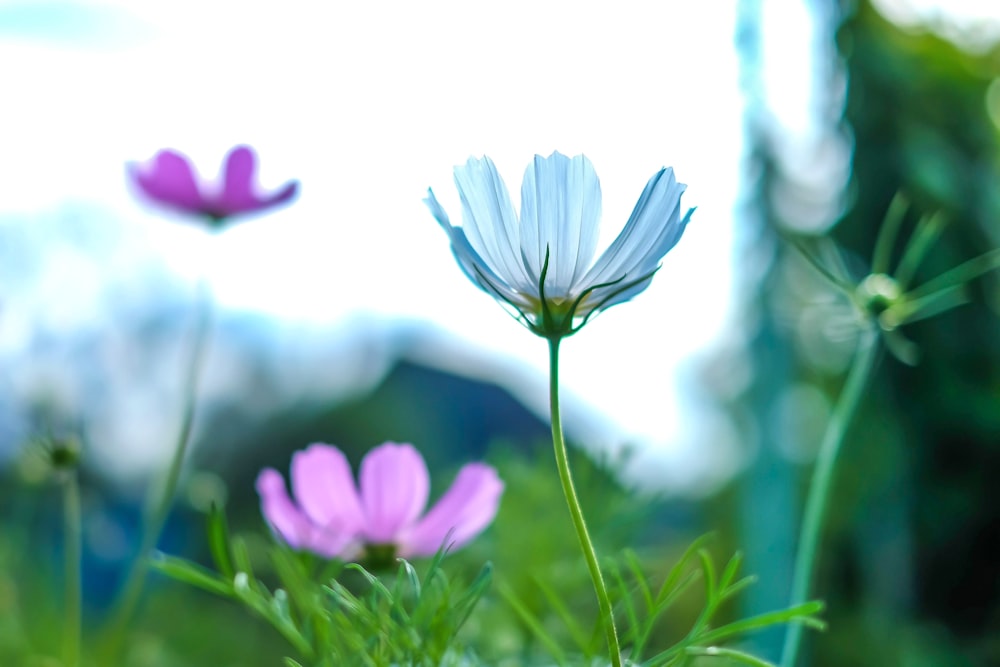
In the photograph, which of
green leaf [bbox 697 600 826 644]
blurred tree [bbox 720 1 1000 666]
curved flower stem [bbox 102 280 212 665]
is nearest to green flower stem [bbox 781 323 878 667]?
green leaf [bbox 697 600 826 644]

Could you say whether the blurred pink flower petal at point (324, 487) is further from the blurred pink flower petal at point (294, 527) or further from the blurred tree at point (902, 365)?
the blurred tree at point (902, 365)

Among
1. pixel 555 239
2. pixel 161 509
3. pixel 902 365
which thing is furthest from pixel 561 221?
pixel 902 365

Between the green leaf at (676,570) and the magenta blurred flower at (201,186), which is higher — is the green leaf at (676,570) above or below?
below

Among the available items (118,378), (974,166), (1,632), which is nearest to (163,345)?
(118,378)

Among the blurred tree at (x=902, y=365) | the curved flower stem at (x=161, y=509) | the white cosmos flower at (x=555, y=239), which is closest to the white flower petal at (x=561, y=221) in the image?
the white cosmos flower at (x=555, y=239)

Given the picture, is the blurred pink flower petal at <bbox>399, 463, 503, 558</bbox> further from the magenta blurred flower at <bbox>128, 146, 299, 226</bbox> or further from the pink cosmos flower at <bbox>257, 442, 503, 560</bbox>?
the magenta blurred flower at <bbox>128, 146, 299, 226</bbox>

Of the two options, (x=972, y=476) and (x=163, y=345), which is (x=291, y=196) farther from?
(x=972, y=476)

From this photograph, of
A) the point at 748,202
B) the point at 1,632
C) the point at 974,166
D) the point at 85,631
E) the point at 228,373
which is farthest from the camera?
the point at 974,166
